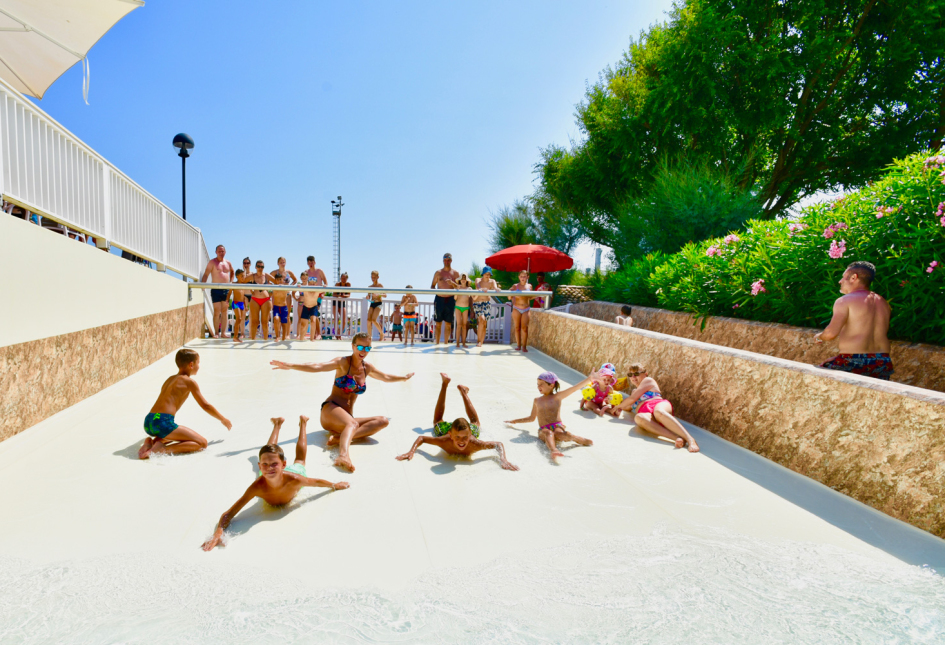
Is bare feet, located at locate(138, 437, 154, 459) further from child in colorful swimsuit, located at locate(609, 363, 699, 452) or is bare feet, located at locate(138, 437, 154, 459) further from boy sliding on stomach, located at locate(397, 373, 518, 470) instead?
child in colorful swimsuit, located at locate(609, 363, 699, 452)

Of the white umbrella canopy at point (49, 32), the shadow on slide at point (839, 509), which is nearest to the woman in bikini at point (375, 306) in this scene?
the white umbrella canopy at point (49, 32)

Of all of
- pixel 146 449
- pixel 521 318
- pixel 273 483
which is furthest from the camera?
pixel 521 318

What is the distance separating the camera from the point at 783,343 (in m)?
6.77

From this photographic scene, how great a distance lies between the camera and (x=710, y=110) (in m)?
18.3

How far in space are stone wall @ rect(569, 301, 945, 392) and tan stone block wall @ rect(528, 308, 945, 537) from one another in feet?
5.48

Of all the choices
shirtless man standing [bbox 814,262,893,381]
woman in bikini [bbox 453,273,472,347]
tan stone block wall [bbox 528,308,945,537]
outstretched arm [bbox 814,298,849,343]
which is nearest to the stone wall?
shirtless man standing [bbox 814,262,893,381]

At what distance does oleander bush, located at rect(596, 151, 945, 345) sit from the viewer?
541 centimetres

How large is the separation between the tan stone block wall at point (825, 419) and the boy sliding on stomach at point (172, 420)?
4.76m

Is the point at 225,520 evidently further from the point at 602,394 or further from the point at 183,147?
the point at 183,147

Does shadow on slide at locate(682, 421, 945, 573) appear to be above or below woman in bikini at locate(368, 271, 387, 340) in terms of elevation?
below

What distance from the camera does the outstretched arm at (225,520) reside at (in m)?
2.87

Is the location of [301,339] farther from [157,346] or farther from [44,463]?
[44,463]

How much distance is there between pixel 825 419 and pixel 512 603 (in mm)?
2970

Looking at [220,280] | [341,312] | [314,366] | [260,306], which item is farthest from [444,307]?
[314,366]
